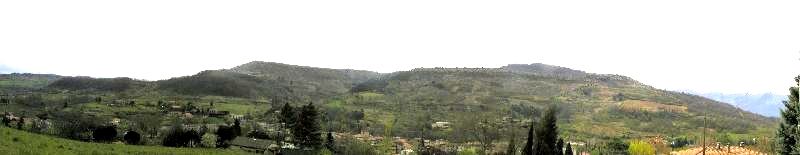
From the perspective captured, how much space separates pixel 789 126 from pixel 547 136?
45.6 meters

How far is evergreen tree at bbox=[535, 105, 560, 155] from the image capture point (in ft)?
322

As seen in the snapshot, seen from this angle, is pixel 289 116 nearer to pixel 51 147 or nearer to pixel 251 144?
pixel 251 144

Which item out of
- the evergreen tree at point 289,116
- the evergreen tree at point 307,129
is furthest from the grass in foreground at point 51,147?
the evergreen tree at point 289,116

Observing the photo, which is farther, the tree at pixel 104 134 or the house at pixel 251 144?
the house at pixel 251 144

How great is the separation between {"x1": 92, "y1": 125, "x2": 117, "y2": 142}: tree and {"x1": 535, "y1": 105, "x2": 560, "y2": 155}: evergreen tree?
57549 mm

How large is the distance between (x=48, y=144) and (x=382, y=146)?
126m

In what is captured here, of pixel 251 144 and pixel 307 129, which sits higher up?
pixel 307 129

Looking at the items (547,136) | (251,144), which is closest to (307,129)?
(251,144)

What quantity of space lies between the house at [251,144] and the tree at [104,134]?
19131 mm

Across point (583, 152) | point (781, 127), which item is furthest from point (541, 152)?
point (583, 152)

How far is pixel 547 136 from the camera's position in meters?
102

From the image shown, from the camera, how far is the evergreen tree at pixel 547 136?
322 ft

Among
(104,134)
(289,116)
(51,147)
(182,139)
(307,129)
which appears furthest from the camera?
(289,116)

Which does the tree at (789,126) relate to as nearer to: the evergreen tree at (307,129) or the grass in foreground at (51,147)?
the grass in foreground at (51,147)
